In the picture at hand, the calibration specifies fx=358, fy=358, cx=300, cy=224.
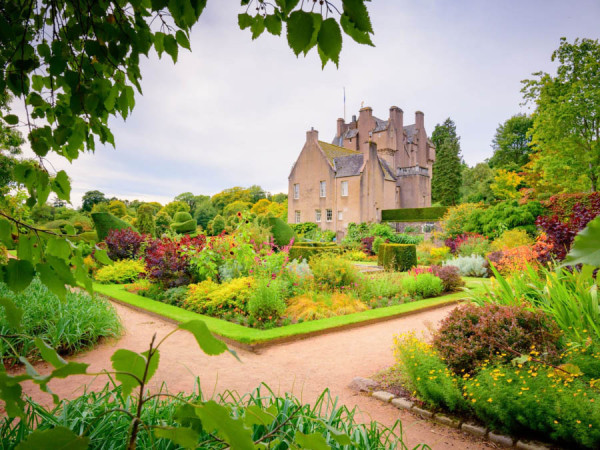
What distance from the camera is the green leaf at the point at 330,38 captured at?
37.5 inches

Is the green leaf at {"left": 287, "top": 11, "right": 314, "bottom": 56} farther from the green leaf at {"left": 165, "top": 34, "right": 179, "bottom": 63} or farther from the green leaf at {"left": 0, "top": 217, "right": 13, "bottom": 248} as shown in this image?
the green leaf at {"left": 0, "top": 217, "right": 13, "bottom": 248}

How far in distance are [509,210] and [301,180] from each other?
19945mm

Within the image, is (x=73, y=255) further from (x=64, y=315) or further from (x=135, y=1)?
→ (x=64, y=315)

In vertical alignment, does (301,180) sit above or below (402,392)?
above

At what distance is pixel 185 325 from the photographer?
725mm

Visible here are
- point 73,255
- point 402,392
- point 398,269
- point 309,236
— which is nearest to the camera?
point 73,255

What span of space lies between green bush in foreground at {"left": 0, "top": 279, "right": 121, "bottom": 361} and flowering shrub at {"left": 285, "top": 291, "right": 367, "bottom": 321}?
3371 millimetres

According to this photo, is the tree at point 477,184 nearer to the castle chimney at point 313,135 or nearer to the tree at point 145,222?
the castle chimney at point 313,135

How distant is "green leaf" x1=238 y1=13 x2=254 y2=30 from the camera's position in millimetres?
1580

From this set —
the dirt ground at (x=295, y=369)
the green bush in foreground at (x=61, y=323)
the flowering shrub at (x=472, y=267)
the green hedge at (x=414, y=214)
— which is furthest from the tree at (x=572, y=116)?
the green bush in foreground at (x=61, y=323)

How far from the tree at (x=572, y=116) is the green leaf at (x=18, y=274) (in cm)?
2259

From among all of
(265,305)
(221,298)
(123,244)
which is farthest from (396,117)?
(265,305)

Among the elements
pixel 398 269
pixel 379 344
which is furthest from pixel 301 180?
pixel 379 344

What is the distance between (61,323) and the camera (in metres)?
5.21
